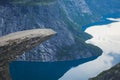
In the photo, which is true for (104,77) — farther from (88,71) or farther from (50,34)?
(50,34)

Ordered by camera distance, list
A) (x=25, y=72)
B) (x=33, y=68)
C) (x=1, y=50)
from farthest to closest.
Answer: (x=33, y=68) < (x=25, y=72) < (x=1, y=50)

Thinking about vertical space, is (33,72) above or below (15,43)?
below

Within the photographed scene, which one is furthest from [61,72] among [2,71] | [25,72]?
[2,71]

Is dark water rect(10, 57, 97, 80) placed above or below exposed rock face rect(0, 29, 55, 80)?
below

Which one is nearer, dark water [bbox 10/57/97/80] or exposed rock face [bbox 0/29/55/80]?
exposed rock face [bbox 0/29/55/80]

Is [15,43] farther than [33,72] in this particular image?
No

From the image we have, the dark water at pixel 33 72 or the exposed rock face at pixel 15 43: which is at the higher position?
the exposed rock face at pixel 15 43

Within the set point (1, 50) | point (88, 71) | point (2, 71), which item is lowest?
point (88, 71)

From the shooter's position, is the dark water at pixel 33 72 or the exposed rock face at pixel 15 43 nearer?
the exposed rock face at pixel 15 43
